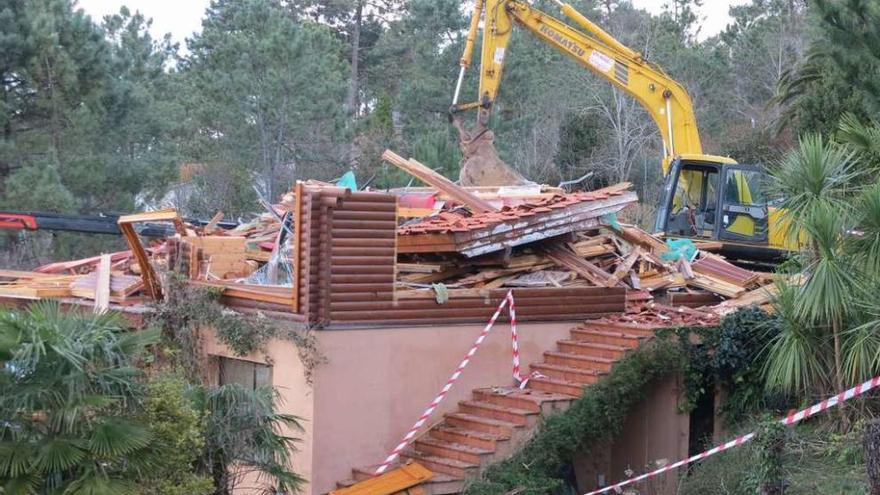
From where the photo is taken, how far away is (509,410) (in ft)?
47.1

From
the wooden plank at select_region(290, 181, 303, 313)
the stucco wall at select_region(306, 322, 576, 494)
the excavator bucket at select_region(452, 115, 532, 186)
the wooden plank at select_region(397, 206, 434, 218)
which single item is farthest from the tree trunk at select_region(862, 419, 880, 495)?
the excavator bucket at select_region(452, 115, 532, 186)

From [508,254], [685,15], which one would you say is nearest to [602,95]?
[685,15]

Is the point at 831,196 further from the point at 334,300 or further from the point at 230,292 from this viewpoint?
the point at 230,292

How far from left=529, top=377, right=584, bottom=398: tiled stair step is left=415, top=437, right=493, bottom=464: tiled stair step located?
1.35 m

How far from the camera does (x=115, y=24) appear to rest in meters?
35.8

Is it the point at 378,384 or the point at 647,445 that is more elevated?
the point at 378,384

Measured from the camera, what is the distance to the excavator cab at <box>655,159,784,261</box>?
798 inches

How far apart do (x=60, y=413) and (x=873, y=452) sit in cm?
643

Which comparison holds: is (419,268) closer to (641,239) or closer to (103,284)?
(641,239)

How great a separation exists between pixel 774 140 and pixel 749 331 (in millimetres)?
20266

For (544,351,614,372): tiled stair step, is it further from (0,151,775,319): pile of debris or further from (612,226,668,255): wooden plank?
(612,226,668,255): wooden plank

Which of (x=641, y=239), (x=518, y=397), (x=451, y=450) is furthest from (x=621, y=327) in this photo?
(x=451, y=450)

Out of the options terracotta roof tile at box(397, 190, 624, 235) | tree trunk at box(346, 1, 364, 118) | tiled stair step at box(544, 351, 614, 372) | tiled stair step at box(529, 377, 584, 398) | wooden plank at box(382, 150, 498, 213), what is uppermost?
tree trunk at box(346, 1, 364, 118)

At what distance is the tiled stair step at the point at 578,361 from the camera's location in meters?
14.7
